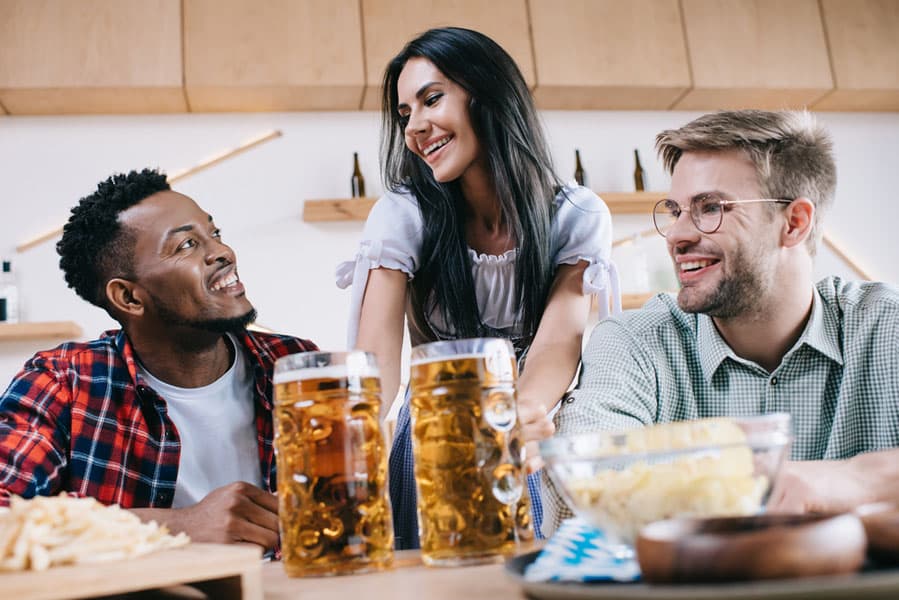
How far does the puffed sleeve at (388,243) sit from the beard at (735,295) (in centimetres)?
56

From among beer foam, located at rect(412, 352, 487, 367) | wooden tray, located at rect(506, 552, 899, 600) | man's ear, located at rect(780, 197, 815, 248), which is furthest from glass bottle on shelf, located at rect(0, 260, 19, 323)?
wooden tray, located at rect(506, 552, 899, 600)

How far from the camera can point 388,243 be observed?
1740 mm

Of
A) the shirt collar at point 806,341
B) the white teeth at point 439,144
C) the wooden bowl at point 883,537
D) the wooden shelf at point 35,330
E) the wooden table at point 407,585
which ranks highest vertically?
the white teeth at point 439,144

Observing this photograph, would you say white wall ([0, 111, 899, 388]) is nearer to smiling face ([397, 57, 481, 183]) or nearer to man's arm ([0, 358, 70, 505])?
smiling face ([397, 57, 481, 183])

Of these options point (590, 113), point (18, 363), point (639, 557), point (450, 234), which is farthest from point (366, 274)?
point (590, 113)

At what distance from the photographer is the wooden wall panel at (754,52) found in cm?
366

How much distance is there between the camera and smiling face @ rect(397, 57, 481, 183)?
70.3 inches

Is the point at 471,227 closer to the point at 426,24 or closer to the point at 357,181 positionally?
the point at 357,181

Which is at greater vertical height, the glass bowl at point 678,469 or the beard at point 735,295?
the beard at point 735,295

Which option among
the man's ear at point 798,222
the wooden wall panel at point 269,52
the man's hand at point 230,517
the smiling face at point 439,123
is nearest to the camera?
the man's hand at point 230,517

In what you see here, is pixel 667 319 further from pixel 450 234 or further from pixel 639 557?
pixel 639 557

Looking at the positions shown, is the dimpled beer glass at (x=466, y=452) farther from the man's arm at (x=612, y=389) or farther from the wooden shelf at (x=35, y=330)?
the wooden shelf at (x=35, y=330)

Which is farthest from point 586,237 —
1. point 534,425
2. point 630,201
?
point 630,201

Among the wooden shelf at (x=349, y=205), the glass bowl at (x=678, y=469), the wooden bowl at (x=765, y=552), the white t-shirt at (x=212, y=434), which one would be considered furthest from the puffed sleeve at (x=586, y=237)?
the wooden shelf at (x=349, y=205)
